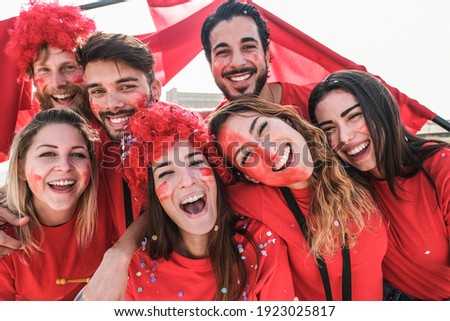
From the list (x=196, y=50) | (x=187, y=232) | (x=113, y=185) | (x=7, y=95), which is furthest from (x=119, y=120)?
(x=196, y=50)

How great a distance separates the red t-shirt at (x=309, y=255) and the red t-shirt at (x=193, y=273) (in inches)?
3.1

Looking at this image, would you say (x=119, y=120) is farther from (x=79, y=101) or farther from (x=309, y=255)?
(x=309, y=255)

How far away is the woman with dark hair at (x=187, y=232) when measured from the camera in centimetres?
Result: 206

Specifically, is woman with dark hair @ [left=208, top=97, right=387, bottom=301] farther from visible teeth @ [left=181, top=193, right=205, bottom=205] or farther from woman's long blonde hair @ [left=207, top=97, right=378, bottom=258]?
visible teeth @ [left=181, top=193, right=205, bottom=205]

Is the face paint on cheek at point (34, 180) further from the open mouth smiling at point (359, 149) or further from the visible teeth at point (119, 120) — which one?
the open mouth smiling at point (359, 149)

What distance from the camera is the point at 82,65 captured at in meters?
2.73

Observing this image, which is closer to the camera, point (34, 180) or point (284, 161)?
A: point (284, 161)

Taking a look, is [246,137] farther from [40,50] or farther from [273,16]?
[273,16]

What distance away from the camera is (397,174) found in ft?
7.46

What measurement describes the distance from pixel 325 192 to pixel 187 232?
847 millimetres

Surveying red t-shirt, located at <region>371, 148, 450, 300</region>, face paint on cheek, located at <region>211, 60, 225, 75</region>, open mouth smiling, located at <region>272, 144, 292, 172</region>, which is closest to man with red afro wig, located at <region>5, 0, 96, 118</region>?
face paint on cheek, located at <region>211, 60, 225, 75</region>

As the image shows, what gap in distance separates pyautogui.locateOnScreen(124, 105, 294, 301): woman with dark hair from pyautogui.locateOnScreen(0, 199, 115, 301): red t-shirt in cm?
46
